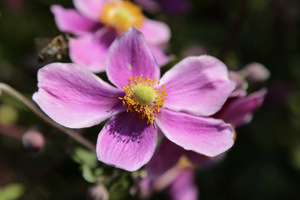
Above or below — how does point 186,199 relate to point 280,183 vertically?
above

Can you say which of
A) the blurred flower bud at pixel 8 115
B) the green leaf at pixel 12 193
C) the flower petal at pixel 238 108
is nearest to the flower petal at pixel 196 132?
the flower petal at pixel 238 108

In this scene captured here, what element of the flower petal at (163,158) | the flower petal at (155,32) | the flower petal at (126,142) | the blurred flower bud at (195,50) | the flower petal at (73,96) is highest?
the flower petal at (73,96)

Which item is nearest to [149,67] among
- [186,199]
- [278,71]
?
[186,199]

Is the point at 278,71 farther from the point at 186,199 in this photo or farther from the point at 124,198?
the point at 124,198

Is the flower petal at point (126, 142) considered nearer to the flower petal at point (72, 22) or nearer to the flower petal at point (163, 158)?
the flower petal at point (163, 158)

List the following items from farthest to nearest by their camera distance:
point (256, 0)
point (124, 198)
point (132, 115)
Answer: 1. point (256, 0)
2. point (124, 198)
3. point (132, 115)

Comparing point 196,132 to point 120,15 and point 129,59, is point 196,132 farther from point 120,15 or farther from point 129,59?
point 120,15

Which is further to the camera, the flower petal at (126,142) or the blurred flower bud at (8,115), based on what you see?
the blurred flower bud at (8,115)
